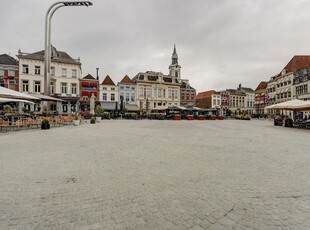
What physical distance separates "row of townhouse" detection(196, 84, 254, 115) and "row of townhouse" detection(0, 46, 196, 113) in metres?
20.7

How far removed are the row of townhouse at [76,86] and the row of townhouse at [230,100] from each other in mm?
20747

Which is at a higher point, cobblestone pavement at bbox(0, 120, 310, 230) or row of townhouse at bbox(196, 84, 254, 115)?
row of townhouse at bbox(196, 84, 254, 115)

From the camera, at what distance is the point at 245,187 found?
3314 mm

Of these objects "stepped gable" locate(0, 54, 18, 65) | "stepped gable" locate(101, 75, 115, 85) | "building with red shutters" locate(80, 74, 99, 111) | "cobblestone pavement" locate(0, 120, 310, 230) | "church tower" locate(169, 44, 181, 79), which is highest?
"church tower" locate(169, 44, 181, 79)

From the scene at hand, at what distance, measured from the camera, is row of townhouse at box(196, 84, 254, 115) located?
63938 mm

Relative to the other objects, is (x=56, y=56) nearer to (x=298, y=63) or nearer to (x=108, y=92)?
(x=108, y=92)

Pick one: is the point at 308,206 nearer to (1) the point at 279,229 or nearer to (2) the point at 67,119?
(1) the point at 279,229

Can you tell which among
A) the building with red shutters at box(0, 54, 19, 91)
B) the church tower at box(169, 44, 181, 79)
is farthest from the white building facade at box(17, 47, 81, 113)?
the church tower at box(169, 44, 181, 79)

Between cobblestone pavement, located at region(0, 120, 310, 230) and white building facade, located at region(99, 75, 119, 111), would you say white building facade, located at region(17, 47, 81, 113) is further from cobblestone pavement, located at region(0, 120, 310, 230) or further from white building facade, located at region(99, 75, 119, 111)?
cobblestone pavement, located at region(0, 120, 310, 230)

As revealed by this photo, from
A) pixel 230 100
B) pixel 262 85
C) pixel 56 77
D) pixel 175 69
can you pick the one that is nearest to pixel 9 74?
pixel 56 77

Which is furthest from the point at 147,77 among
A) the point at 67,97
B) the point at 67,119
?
the point at 67,119

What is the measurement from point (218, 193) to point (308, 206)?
139cm

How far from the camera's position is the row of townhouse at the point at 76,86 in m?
31.9

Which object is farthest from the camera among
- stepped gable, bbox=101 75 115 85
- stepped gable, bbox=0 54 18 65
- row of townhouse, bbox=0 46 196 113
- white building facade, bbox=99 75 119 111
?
stepped gable, bbox=101 75 115 85
